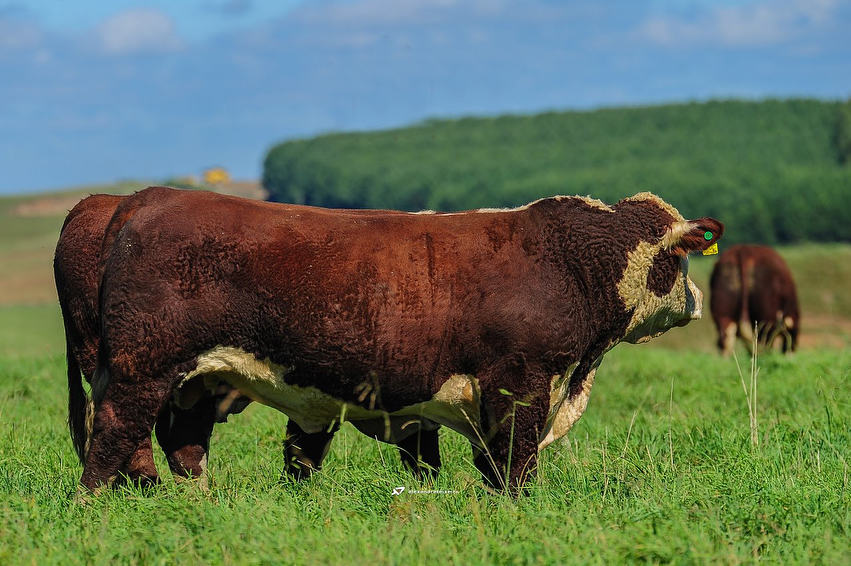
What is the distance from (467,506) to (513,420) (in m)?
0.61

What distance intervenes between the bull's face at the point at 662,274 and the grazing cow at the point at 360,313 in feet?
0.08

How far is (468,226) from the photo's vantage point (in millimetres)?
5688

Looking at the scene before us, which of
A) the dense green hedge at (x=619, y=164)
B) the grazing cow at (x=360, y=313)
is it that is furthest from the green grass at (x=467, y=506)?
the dense green hedge at (x=619, y=164)

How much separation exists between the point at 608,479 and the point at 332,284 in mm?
1737

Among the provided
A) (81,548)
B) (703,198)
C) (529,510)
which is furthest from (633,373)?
(703,198)

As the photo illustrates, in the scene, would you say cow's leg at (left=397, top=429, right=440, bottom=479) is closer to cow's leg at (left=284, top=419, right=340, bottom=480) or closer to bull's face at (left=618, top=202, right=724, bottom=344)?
cow's leg at (left=284, top=419, right=340, bottom=480)

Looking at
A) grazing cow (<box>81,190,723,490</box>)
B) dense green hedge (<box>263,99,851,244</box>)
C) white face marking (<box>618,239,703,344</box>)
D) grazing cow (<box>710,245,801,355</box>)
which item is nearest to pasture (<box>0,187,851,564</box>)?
grazing cow (<box>81,190,723,490</box>)

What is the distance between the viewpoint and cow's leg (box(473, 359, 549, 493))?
17.8 ft

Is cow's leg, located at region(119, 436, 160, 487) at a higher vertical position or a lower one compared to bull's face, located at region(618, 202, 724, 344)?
lower

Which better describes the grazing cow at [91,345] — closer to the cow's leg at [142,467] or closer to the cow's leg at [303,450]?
the cow's leg at [142,467]

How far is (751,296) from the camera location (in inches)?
618

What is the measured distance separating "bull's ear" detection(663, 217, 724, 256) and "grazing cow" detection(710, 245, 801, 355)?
9855 mm

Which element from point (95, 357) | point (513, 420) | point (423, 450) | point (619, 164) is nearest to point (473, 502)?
point (513, 420)

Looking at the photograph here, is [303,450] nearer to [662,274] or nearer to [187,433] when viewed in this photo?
[187,433]
